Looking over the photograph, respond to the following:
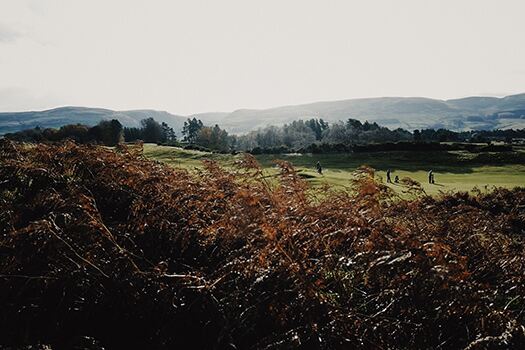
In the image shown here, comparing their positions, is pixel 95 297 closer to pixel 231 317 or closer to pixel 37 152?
pixel 231 317

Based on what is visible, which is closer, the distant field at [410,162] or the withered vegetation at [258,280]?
the withered vegetation at [258,280]

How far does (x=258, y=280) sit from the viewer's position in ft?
14.7

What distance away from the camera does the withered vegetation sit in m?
3.97

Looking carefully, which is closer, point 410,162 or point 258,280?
point 258,280

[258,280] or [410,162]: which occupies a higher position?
[258,280]

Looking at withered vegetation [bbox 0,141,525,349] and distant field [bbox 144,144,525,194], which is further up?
withered vegetation [bbox 0,141,525,349]

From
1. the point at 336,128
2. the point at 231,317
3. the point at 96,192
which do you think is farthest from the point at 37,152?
the point at 336,128

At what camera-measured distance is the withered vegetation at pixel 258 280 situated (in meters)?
3.97

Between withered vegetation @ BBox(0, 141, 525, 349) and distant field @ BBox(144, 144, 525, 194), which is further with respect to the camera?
distant field @ BBox(144, 144, 525, 194)

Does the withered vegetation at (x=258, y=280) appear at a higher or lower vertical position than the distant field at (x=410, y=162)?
higher

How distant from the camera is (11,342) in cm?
440

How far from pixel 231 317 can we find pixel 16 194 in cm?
588

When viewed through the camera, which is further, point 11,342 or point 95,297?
point 95,297

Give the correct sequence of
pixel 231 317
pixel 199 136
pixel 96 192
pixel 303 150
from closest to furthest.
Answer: pixel 231 317
pixel 96 192
pixel 303 150
pixel 199 136
